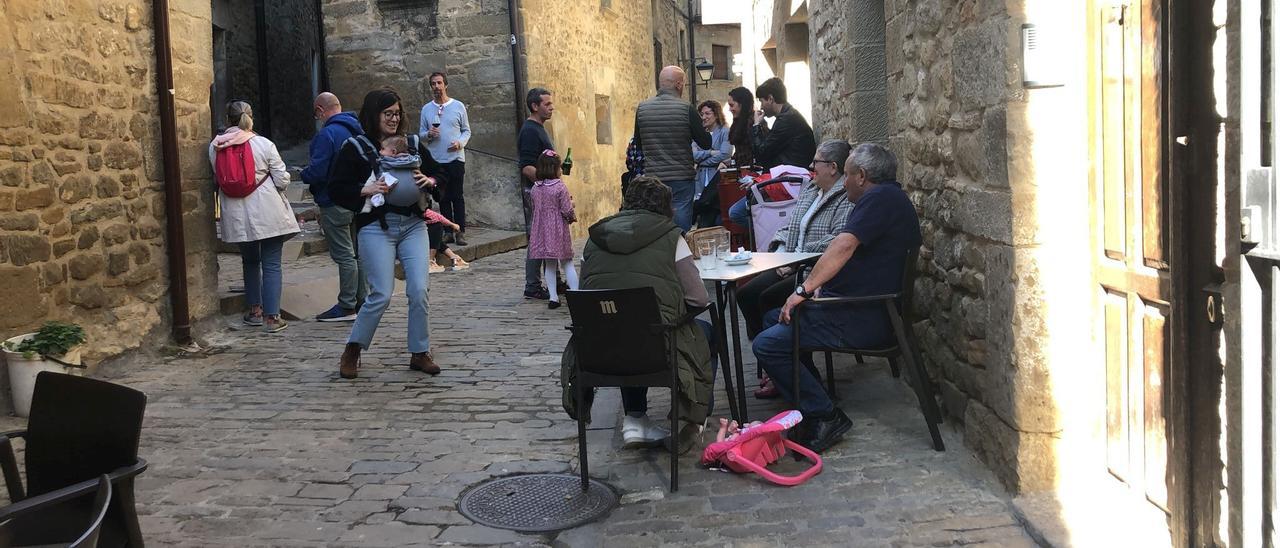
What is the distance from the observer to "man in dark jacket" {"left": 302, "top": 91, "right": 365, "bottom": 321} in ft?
26.6

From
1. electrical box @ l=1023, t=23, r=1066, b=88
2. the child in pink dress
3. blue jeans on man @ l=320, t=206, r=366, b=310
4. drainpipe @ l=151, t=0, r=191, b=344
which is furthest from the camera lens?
the child in pink dress

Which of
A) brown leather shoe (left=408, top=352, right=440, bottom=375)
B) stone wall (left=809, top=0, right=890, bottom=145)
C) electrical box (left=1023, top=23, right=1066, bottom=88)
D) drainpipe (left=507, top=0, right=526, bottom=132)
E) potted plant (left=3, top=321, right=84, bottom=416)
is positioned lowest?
brown leather shoe (left=408, top=352, right=440, bottom=375)

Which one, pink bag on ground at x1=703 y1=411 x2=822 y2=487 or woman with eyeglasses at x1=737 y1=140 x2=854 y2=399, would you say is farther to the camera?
woman with eyeglasses at x1=737 y1=140 x2=854 y2=399

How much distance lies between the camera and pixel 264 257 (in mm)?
8156

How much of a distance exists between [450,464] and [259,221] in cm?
389

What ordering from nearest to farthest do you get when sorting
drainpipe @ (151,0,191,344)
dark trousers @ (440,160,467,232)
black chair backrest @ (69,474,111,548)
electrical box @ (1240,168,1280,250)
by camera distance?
black chair backrest @ (69,474,111,548), electrical box @ (1240,168,1280,250), drainpipe @ (151,0,191,344), dark trousers @ (440,160,467,232)

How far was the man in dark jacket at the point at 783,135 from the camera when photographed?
832 cm

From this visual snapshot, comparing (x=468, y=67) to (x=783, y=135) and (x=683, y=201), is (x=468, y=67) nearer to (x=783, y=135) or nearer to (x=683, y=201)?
(x=683, y=201)

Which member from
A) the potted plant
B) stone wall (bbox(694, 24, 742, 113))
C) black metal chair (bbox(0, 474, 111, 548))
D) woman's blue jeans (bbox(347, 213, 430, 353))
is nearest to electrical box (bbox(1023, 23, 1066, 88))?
black metal chair (bbox(0, 474, 111, 548))

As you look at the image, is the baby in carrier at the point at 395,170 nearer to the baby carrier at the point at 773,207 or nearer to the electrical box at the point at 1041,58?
the baby carrier at the point at 773,207

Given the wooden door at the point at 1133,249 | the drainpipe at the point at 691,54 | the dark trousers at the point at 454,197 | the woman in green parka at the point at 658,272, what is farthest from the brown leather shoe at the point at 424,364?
the drainpipe at the point at 691,54

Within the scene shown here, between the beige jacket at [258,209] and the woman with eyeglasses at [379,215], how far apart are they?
191 centimetres

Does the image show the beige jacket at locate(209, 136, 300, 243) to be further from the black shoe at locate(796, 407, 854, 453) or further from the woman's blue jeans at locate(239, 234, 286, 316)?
the black shoe at locate(796, 407, 854, 453)

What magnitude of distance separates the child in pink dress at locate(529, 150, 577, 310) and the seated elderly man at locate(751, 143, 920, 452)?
162 inches
